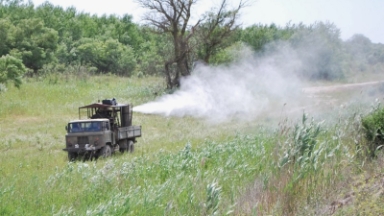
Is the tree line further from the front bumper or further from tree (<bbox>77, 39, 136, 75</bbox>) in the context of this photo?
the front bumper

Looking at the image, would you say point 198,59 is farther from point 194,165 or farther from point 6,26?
point 194,165

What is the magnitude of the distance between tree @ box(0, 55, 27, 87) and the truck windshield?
12.5 metres

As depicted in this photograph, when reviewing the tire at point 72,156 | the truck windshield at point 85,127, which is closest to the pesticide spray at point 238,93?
the truck windshield at point 85,127

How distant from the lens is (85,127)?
548 inches

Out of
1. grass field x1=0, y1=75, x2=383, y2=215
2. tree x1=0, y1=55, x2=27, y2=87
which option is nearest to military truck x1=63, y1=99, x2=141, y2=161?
grass field x1=0, y1=75, x2=383, y2=215

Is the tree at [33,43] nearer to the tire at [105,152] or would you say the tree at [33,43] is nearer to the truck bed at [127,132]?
the truck bed at [127,132]

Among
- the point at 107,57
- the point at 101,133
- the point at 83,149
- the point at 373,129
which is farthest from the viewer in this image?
the point at 107,57

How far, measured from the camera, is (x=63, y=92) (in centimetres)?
2997

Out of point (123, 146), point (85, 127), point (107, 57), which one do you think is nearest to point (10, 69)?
point (123, 146)

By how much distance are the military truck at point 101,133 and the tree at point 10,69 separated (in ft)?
37.0

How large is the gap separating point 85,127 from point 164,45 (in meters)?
31.3

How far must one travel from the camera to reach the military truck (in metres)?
13.6

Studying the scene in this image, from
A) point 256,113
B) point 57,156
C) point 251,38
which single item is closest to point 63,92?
point 256,113

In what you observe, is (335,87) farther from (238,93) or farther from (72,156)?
(72,156)
